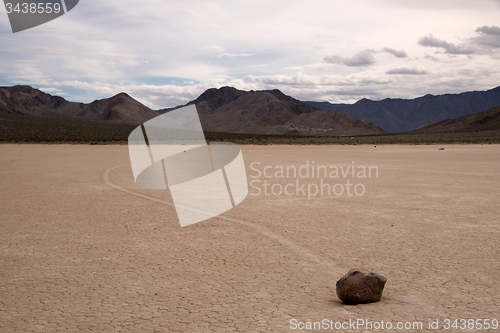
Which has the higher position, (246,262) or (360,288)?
(360,288)

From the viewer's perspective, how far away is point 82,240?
743 centimetres

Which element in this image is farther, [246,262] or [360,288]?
[246,262]

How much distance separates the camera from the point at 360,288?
4488 millimetres

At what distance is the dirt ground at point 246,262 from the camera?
14.1ft

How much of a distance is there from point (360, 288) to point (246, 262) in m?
2.15

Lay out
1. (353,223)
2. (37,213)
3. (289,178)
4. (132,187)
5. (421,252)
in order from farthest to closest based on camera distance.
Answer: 1. (289,178)
2. (132,187)
3. (37,213)
4. (353,223)
5. (421,252)

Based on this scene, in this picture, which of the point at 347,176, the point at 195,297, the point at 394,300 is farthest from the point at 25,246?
the point at 347,176

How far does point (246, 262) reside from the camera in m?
6.21

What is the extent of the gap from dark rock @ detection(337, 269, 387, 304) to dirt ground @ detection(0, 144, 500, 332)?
0.11 m

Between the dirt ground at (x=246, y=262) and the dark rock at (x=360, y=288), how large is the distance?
0.11 metres

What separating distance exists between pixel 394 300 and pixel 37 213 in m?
8.40

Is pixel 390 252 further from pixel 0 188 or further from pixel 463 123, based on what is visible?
pixel 463 123

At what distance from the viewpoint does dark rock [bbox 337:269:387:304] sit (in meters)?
4.48

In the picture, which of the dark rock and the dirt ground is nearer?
the dirt ground
